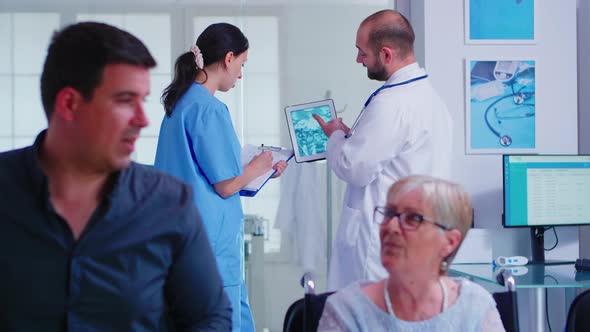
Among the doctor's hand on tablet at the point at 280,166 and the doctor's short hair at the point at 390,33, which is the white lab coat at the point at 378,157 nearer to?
the doctor's short hair at the point at 390,33

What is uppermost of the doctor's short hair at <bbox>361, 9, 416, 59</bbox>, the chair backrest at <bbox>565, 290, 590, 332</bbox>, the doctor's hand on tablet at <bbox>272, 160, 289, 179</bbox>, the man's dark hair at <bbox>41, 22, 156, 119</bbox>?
the doctor's short hair at <bbox>361, 9, 416, 59</bbox>

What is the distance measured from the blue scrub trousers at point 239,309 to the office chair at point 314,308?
33.8 inches

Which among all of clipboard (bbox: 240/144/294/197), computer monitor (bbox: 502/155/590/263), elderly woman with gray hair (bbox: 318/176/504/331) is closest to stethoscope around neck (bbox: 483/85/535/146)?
computer monitor (bbox: 502/155/590/263)

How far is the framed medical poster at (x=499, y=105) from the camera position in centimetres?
372

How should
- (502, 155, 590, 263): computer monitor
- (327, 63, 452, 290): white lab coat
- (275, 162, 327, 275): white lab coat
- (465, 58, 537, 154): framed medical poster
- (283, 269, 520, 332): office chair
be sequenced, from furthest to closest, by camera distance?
(275, 162, 327, 275): white lab coat → (465, 58, 537, 154): framed medical poster → (502, 155, 590, 263): computer monitor → (327, 63, 452, 290): white lab coat → (283, 269, 520, 332): office chair

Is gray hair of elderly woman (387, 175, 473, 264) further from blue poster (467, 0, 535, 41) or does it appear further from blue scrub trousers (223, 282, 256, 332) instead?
blue poster (467, 0, 535, 41)

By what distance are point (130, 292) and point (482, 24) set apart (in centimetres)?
265

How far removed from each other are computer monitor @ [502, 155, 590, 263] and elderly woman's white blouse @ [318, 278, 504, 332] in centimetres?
181

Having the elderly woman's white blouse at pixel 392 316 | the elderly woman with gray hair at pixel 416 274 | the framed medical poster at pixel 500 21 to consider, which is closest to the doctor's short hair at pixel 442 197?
the elderly woman with gray hair at pixel 416 274

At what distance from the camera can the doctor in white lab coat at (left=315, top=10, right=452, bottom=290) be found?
2.79 meters

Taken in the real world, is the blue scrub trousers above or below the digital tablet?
below

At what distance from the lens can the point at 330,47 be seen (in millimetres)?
4473

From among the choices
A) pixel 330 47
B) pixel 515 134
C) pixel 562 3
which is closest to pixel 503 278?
pixel 515 134

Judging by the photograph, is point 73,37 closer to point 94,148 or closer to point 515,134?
point 94,148
